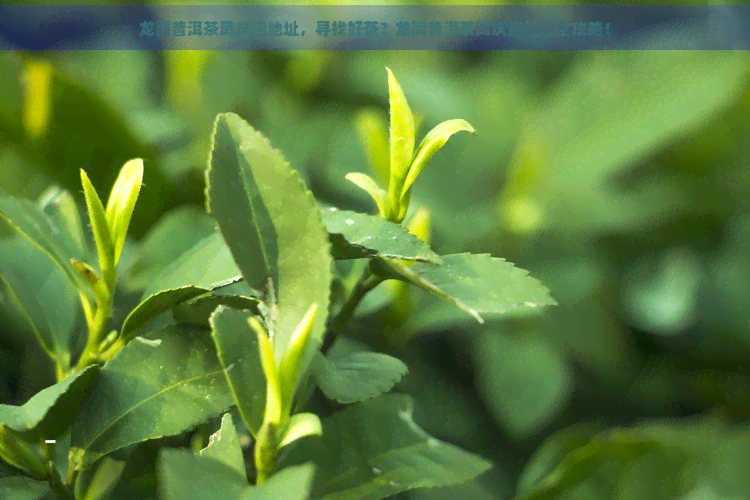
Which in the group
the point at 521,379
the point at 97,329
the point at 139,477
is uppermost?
the point at 97,329

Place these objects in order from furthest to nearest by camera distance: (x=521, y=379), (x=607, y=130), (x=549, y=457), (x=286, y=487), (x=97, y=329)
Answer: (x=607, y=130), (x=521, y=379), (x=549, y=457), (x=97, y=329), (x=286, y=487)

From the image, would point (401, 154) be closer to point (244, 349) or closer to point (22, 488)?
point (244, 349)

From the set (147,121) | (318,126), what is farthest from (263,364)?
(318,126)

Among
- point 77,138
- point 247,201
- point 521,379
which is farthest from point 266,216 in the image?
point 521,379

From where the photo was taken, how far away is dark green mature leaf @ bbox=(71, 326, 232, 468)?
1.31ft

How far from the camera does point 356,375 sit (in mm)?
419

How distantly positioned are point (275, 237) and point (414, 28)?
0.71 metres

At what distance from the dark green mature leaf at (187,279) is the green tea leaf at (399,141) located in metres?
0.10

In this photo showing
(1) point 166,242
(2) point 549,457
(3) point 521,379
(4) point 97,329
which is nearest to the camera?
(4) point 97,329

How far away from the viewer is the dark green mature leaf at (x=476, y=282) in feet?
1.32

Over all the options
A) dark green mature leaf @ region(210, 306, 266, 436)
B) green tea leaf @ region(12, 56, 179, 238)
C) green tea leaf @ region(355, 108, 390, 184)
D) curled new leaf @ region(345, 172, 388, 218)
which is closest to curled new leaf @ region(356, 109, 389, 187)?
green tea leaf @ region(355, 108, 390, 184)

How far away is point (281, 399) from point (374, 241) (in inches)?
3.7

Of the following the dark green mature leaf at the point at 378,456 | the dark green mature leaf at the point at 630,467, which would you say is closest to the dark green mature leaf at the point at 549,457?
the dark green mature leaf at the point at 630,467

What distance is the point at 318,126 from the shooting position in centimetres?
90
